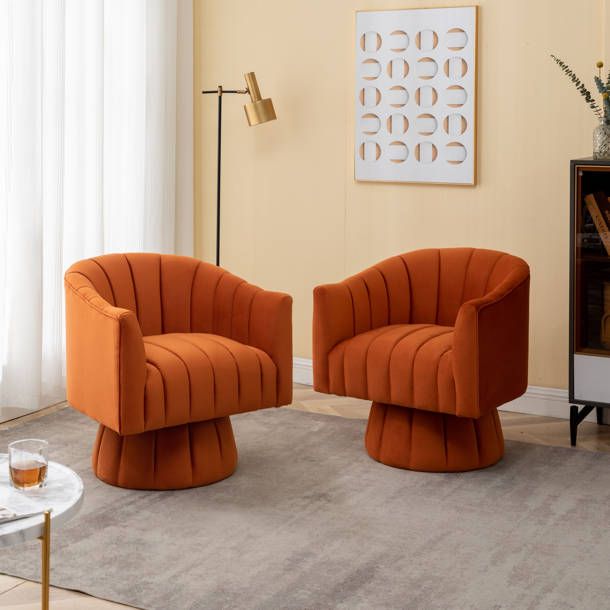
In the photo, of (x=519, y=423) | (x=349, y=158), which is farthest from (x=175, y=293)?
(x=519, y=423)

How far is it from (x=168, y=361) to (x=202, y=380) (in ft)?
0.45

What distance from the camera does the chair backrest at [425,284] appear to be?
14.8 ft

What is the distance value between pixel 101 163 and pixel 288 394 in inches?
68.2

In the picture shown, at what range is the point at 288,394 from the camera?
13.7 ft

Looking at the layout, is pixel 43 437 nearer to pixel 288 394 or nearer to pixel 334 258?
pixel 288 394

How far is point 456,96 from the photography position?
16.8 ft

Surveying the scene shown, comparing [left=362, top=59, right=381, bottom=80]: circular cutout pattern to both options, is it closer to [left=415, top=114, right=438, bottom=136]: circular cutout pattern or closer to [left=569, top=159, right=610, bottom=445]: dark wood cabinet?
[left=415, top=114, right=438, bottom=136]: circular cutout pattern

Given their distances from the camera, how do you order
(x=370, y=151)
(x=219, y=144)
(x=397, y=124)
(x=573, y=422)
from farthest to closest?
(x=219, y=144) < (x=370, y=151) < (x=397, y=124) < (x=573, y=422)

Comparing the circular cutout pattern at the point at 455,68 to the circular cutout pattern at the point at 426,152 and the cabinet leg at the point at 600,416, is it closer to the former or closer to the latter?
the circular cutout pattern at the point at 426,152

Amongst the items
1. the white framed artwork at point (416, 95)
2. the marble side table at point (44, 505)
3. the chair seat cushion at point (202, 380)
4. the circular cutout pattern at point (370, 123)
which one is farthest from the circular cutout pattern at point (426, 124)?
the marble side table at point (44, 505)

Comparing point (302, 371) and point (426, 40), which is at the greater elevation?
point (426, 40)

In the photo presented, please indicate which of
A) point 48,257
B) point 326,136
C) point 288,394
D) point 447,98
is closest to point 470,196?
point 447,98

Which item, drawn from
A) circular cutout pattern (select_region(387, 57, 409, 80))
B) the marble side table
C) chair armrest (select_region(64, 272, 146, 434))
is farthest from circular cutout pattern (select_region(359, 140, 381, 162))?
the marble side table

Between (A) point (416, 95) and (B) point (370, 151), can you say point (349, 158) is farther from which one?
(A) point (416, 95)
